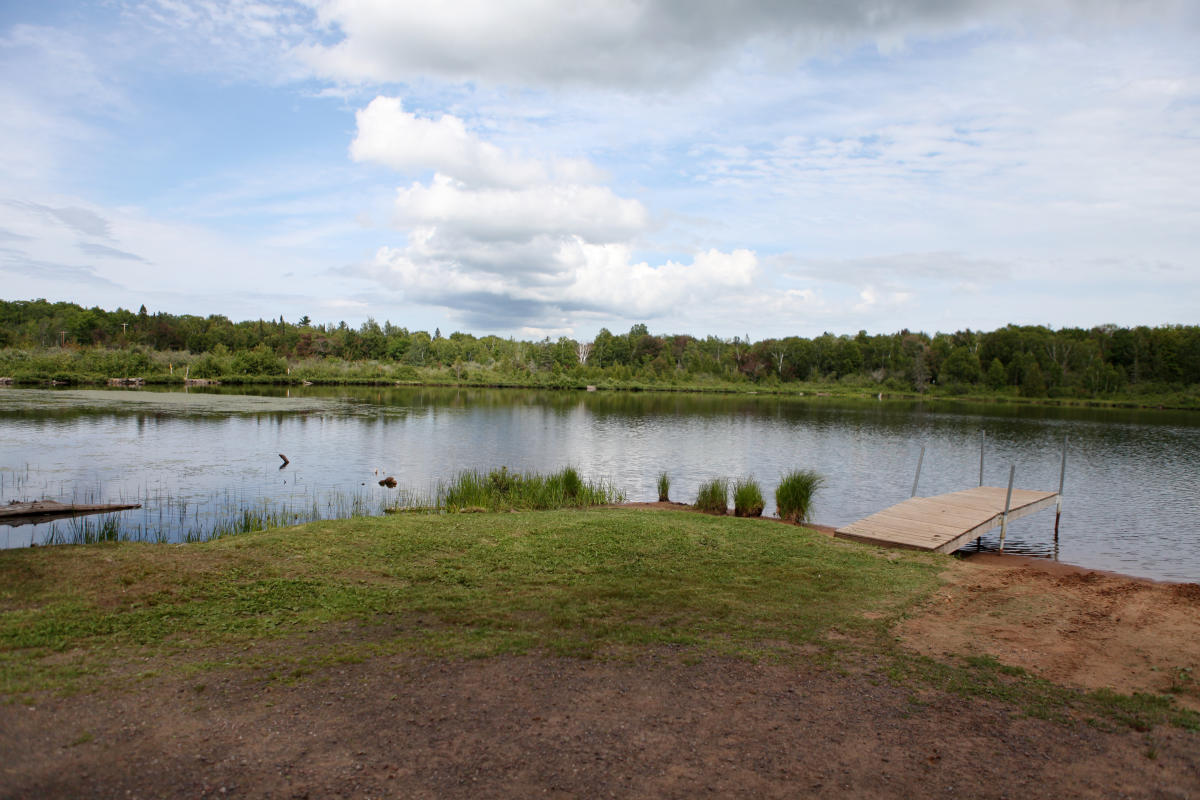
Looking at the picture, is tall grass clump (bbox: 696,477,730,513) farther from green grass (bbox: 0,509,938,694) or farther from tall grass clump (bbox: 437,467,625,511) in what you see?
green grass (bbox: 0,509,938,694)

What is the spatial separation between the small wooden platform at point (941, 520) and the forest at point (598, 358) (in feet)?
235

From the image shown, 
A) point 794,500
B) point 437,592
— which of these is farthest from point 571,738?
point 794,500

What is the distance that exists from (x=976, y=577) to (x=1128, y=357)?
111 meters

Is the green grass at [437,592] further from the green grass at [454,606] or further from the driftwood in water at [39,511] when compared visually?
the driftwood in water at [39,511]

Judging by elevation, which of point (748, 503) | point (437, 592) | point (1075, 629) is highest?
point (437, 592)

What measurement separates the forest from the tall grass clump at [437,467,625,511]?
6420 cm

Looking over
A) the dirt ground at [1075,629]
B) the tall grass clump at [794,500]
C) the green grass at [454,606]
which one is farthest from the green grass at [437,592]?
the tall grass clump at [794,500]

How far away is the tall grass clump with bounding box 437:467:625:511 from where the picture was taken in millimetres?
15367

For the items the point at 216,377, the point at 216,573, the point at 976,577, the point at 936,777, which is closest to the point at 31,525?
the point at 216,573

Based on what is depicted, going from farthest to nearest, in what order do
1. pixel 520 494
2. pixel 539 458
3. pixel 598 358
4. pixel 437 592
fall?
pixel 598 358 < pixel 539 458 < pixel 520 494 < pixel 437 592

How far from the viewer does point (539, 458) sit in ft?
86.6

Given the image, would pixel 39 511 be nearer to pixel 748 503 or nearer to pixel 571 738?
pixel 571 738

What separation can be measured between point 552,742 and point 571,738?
0.48ft

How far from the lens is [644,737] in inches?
185
